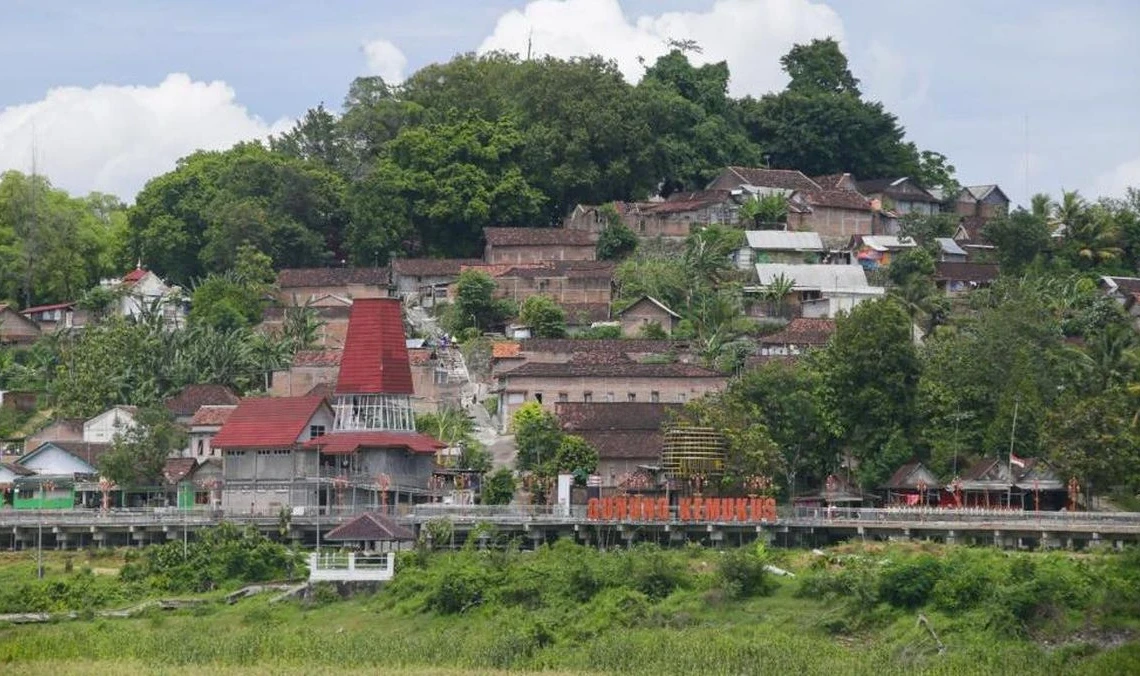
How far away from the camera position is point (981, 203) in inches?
4983

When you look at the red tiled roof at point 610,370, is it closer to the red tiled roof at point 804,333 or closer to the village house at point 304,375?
the red tiled roof at point 804,333

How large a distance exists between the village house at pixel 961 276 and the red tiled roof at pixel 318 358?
89.2 feet

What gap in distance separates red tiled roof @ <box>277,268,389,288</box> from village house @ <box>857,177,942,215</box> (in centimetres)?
2523

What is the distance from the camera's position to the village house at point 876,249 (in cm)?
11422

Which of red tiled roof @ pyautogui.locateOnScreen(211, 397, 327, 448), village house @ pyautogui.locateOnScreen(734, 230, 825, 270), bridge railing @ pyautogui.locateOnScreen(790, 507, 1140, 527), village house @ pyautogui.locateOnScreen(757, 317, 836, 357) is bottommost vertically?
bridge railing @ pyautogui.locateOnScreen(790, 507, 1140, 527)

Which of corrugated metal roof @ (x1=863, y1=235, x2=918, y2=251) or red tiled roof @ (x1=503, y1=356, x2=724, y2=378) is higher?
corrugated metal roof @ (x1=863, y1=235, x2=918, y2=251)

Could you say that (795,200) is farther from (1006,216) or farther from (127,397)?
(127,397)

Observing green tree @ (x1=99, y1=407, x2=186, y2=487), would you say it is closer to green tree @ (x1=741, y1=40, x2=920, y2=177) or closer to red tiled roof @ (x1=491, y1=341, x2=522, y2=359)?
red tiled roof @ (x1=491, y1=341, x2=522, y2=359)

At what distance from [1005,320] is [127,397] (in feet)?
113

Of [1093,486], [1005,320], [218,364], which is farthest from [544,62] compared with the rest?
[1093,486]

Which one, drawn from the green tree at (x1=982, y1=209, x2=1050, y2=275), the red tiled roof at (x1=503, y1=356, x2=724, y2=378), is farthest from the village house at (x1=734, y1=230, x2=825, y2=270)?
the red tiled roof at (x1=503, y1=356, x2=724, y2=378)

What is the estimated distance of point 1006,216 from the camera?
119m

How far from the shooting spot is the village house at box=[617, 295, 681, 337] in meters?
106

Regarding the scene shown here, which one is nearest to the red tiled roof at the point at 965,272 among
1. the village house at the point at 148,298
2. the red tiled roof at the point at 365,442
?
the village house at the point at 148,298
